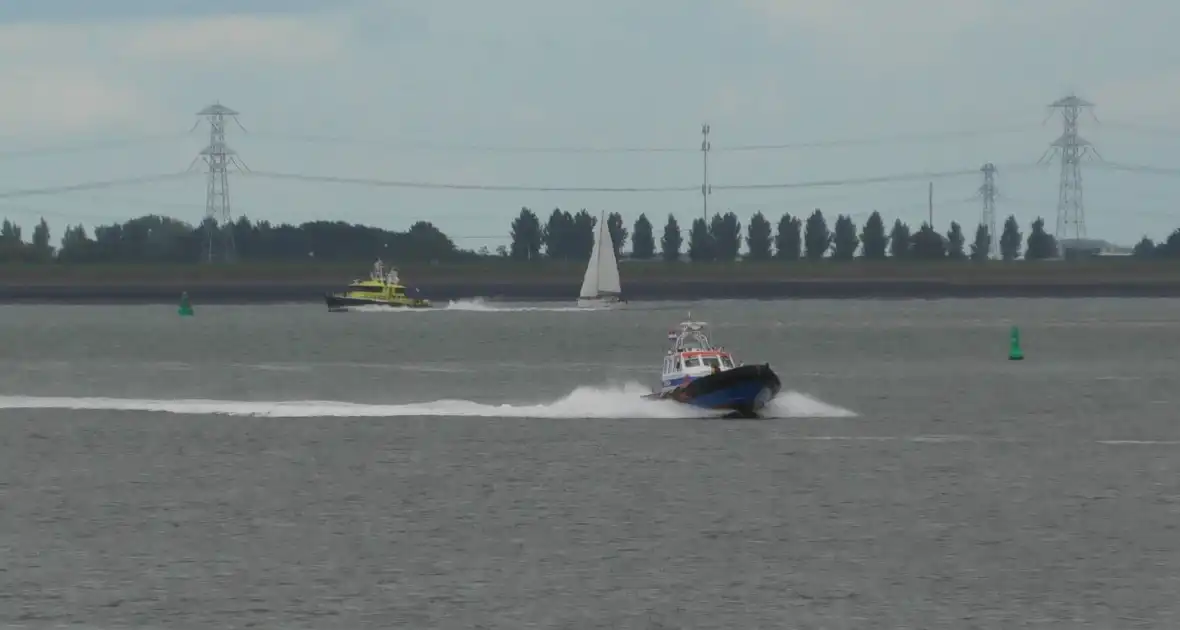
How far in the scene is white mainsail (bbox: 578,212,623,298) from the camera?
194 m

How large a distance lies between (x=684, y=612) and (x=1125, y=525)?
13.8 meters

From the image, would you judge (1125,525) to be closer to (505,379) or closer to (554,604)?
(554,604)

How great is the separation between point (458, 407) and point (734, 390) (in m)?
13.7

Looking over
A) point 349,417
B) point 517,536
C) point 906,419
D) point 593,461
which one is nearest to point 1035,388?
point 906,419

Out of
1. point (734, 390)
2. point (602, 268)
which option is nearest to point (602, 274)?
point (602, 268)

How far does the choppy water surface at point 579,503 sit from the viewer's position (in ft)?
110

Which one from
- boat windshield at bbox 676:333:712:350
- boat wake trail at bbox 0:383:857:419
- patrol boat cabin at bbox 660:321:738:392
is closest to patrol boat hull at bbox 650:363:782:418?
patrol boat cabin at bbox 660:321:738:392

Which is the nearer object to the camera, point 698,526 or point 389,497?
A: point 698,526

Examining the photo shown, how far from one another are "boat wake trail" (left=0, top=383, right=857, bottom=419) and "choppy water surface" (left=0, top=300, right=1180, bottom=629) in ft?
0.77

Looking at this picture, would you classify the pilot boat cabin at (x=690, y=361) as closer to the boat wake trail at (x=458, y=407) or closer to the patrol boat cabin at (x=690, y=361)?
the patrol boat cabin at (x=690, y=361)

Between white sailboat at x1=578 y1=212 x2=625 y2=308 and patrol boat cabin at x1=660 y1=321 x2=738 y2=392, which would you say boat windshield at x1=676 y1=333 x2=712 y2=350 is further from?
white sailboat at x1=578 y1=212 x2=625 y2=308

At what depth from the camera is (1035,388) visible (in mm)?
87812

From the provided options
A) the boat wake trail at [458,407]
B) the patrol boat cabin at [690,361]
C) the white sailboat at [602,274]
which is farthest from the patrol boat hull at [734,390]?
the white sailboat at [602,274]

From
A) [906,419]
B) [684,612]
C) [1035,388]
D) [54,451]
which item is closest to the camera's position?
[684,612]
